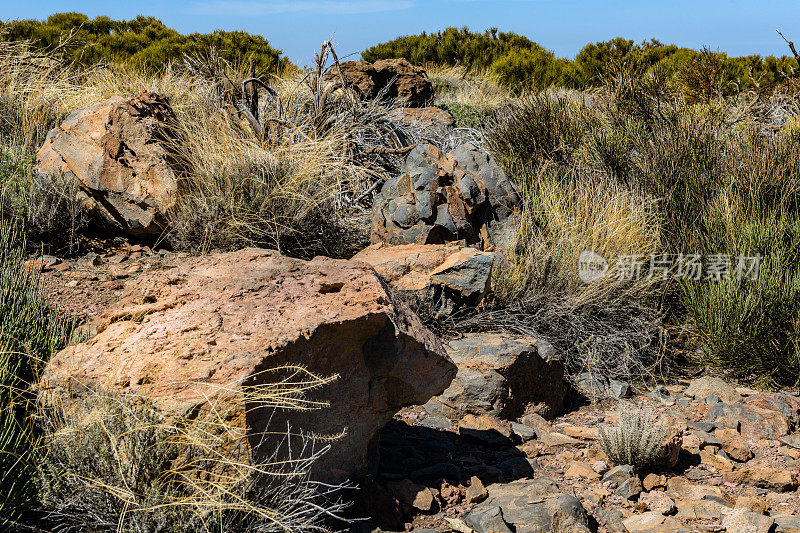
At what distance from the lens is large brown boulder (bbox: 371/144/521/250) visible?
5.64m

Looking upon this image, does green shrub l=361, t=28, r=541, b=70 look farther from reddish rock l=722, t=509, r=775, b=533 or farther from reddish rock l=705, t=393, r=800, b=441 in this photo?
reddish rock l=722, t=509, r=775, b=533

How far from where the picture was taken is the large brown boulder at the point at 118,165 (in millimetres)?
5609

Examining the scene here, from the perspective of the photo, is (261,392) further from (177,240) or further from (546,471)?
(177,240)

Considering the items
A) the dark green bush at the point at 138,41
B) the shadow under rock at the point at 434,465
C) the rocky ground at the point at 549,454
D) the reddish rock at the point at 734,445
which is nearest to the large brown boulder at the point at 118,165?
the rocky ground at the point at 549,454

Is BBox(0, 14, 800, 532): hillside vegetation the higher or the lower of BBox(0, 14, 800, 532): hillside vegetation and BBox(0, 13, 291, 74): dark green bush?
the lower

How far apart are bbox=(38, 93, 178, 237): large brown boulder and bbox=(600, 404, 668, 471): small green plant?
12.3 feet

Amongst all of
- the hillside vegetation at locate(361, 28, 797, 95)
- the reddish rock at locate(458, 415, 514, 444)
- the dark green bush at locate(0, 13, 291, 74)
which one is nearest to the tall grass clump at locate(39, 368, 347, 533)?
the reddish rock at locate(458, 415, 514, 444)

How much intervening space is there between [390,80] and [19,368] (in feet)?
25.2

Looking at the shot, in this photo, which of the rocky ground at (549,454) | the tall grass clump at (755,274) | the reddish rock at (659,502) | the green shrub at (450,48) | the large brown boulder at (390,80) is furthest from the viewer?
the green shrub at (450,48)

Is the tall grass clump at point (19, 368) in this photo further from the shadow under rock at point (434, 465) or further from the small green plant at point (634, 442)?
Result: the small green plant at point (634, 442)

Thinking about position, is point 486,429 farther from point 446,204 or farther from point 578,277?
point 446,204

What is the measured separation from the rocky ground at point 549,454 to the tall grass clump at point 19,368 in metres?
0.37

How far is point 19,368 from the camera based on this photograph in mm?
3127

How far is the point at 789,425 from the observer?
14.9 feet
